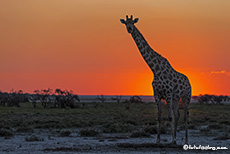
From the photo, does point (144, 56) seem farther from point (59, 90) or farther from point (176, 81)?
point (59, 90)

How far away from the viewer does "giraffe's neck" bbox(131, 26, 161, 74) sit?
1770cm

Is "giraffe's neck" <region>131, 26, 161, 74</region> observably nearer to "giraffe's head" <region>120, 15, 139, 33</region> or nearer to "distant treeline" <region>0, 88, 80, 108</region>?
"giraffe's head" <region>120, 15, 139, 33</region>

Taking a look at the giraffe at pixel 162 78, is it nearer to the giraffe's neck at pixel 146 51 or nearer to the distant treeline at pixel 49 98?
the giraffe's neck at pixel 146 51

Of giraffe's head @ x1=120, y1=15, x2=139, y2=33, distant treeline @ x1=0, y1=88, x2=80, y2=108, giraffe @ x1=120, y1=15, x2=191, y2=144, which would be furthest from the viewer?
distant treeline @ x1=0, y1=88, x2=80, y2=108

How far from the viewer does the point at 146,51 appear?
1784 cm

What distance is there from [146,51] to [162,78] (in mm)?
1333

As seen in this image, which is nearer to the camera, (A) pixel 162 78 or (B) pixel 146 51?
(A) pixel 162 78

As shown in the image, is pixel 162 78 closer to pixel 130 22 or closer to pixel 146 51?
pixel 146 51

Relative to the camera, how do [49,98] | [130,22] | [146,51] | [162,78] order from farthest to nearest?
[49,98] → [146,51] → [130,22] → [162,78]

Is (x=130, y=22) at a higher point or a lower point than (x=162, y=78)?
higher

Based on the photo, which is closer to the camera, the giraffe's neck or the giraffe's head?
the giraffe's head

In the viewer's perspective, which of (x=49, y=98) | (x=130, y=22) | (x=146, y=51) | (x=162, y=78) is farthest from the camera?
(x=49, y=98)

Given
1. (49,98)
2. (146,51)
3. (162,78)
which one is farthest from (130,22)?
(49,98)

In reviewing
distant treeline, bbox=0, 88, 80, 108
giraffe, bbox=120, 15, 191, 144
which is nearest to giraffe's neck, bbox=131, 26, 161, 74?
giraffe, bbox=120, 15, 191, 144
